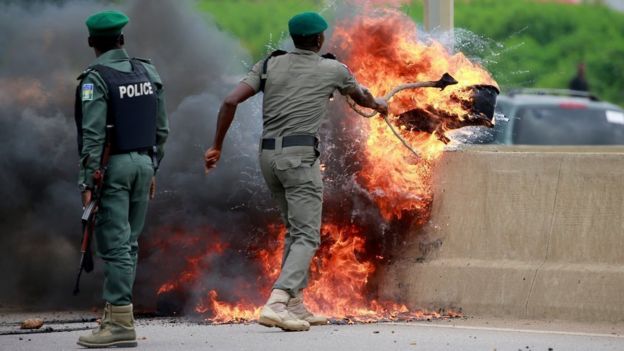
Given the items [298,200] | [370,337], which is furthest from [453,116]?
[370,337]

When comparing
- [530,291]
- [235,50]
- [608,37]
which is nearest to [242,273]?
[530,291]

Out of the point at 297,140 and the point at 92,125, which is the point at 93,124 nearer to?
the point at 92,125

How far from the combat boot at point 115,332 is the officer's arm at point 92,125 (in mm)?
716

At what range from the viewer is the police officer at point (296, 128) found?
9305mm

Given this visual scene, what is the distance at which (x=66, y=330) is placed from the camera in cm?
962

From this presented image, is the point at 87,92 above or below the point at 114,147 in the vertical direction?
above

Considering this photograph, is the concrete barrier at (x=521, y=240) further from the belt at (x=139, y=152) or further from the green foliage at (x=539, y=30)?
the green foliage at (x=539, y=30)

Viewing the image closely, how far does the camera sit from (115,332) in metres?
8.58

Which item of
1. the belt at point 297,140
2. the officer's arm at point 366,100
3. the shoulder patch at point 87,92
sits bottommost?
the belt at point 297,140

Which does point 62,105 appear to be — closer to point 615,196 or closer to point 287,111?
point 287,111

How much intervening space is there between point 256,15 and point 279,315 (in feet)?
105

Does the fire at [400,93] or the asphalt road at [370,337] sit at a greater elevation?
the fire at [400,93]

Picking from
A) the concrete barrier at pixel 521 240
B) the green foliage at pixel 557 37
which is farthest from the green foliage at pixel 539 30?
the concrete barrier at pixel 521 240

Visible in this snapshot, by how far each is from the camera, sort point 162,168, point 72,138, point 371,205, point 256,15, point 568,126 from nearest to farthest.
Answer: point 371,205 → point 162,168 → point 72,138 → point 568,126 → point 256,15
